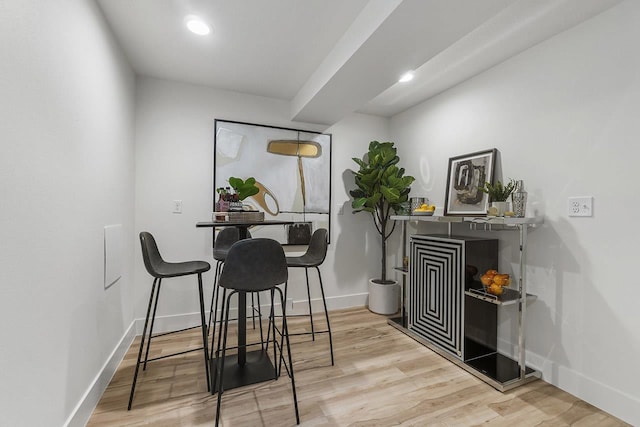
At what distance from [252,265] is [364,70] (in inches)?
64.2

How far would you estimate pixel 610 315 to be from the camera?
5.87ft

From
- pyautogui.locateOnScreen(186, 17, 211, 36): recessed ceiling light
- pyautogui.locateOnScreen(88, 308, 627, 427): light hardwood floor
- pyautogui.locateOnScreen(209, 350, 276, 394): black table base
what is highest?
pyautogui.locateOnScreen(186, 17, 211, 36): recessed ceiling light

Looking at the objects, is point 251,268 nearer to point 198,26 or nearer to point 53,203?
point 53,203

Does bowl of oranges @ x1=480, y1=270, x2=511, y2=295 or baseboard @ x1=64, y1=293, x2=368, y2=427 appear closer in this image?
baseboard @ x1=64, y1=293, x2=368, y2=427

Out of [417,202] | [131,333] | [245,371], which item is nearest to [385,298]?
[417,202]

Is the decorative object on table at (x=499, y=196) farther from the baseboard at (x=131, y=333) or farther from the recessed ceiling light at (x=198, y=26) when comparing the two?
Result: the recessed ceiling light at (x=198, y=26)

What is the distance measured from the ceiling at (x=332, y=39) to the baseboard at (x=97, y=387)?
233 centimetres

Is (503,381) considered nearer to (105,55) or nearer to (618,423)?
(618,423)

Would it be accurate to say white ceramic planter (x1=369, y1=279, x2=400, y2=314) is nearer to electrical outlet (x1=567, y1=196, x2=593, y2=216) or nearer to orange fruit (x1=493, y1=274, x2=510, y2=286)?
orange fruit (x1=493, y1=274, x2=510, y2=286)

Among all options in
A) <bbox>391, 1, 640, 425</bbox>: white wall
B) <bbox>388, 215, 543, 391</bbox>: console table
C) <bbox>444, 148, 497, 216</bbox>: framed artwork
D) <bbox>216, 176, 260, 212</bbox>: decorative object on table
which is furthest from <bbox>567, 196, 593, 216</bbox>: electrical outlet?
<bbox>216, 176, 260, 212</bbox>: decorative object on table

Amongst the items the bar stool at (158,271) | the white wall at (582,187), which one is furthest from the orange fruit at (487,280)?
the bar stool at (158,271)

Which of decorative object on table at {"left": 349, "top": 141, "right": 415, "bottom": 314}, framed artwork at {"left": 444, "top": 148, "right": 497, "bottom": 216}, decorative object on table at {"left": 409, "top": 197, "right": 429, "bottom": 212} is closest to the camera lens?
framed artwork at {"left": 444, "top": 148, "right": 497, "bottom": 216}

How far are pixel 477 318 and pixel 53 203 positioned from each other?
290cm

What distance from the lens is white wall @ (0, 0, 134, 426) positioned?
0.98m
